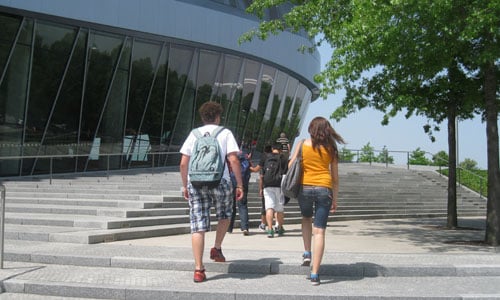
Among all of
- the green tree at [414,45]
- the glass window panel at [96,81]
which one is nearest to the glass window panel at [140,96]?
the glass window panel at [96,81]

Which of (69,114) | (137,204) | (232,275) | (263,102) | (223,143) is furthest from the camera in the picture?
(263,102)

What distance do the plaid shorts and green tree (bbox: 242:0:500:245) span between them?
421 centimetres

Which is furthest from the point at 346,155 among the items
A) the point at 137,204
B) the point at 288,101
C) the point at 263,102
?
the point at 137,204

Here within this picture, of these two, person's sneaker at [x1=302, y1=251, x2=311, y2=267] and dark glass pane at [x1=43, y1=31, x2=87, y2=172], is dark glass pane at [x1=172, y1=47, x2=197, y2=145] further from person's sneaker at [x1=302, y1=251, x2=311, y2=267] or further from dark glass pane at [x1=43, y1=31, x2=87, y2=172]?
person's sneaker at [x1=302, y1=251, x2=311, y2=267]

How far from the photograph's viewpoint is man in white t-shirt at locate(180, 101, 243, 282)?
598 cm

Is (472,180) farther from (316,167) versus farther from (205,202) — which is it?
(205,202)

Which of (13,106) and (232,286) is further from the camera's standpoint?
(13,106)

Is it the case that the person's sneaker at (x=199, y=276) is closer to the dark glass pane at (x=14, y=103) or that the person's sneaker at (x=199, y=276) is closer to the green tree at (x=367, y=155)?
the dark glass pane at (x=14, y=103)

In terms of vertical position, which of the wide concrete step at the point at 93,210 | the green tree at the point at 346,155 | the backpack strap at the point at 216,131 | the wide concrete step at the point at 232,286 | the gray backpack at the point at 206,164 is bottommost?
the wide concrete step at the point at 232,286

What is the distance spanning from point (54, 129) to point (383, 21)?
12997 millimetres

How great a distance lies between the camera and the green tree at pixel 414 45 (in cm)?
869

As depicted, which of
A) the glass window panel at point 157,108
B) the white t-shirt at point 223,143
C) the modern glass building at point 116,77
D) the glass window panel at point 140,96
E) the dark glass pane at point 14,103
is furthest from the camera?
the glass window panel at point 157,108

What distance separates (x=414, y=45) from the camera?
945 cm

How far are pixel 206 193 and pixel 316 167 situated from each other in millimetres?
1228
